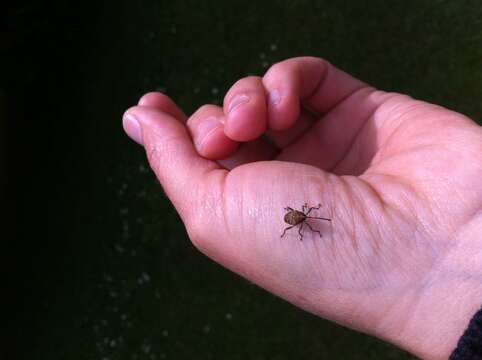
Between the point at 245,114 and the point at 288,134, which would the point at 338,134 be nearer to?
the point at 288,134

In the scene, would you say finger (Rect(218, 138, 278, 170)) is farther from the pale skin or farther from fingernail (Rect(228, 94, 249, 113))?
fingernail (Rect(228, 94, 249, 113))

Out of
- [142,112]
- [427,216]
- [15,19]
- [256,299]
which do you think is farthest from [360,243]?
[15,19]

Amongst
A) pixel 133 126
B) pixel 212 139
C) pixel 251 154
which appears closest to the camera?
pixel 212 139

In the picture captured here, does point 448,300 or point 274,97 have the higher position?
point 274,97

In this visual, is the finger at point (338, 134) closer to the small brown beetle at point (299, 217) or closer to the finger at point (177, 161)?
the finger at point (177, 161)

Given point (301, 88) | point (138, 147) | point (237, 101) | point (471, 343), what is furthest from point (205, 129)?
point (138, 147)

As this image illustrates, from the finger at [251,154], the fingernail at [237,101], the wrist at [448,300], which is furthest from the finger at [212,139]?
the wrist at [448,300]

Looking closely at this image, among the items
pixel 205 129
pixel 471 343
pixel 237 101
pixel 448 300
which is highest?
pixel 237 101
